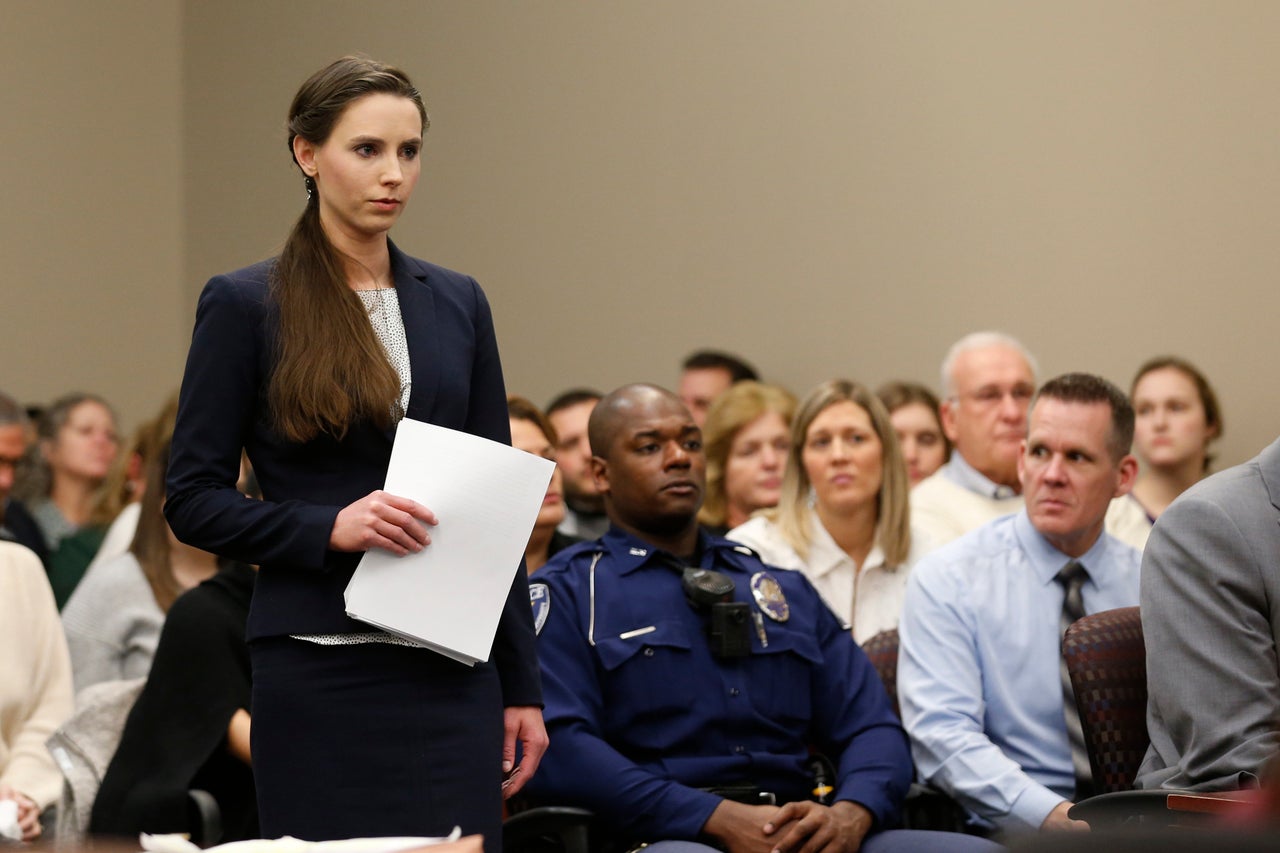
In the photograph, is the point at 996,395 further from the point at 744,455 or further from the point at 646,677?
the point at 646,677

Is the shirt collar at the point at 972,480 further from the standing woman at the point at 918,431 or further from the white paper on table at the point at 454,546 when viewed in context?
the white paper on table at the point at 454,546

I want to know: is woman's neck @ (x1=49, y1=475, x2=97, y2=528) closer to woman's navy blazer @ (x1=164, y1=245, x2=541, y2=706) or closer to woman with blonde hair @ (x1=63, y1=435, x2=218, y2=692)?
woman with blonde hair @ (x1=63, y1=435, x2=218, y2=692)

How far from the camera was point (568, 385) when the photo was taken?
7273 millimetres

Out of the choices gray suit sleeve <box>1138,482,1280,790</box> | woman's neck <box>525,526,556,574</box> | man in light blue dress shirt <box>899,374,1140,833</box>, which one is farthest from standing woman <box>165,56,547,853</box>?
woman's neck <box>525,526,556,574</box>

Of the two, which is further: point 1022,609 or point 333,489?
point 1022,609

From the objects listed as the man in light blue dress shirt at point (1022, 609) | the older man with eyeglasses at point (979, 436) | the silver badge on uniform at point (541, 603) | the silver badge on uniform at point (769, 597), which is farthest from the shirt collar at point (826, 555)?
Result: the silver badge on uniform at point (541, 603)

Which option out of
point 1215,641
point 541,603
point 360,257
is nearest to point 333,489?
point 360,257

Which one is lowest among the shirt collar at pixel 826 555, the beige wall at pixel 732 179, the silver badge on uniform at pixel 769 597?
the silver badge on uniform at pixel 769 597

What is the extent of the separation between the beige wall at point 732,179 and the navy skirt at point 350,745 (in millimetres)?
4046

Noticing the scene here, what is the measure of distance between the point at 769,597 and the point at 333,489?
56.7 inches

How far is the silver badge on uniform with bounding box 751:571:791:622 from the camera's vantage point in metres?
3.21

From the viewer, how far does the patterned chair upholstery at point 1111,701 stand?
A: 2.71m

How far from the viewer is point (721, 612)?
3107 mm

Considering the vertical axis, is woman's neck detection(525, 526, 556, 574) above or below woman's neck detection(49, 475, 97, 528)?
below
